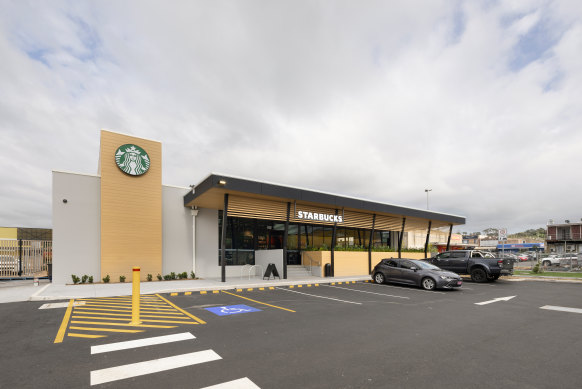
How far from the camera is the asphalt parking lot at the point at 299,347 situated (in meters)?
4.26

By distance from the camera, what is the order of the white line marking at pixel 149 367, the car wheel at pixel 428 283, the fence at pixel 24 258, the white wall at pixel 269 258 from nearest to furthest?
the white line marking at pixel 149 367, the car wheel at pixel 428 283, the fence at pixel 24 258, the white wall at pixel 269 258

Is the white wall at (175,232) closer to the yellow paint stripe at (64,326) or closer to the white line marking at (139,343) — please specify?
the yellow paint stripe at (64,326)

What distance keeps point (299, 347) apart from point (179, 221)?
14.0 metres

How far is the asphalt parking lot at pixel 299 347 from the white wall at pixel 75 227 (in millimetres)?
5230

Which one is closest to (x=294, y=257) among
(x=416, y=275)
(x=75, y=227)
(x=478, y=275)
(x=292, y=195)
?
(x=292, y=195)

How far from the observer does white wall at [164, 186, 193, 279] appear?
17.3 m

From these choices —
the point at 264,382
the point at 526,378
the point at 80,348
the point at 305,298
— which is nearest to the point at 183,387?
the point at 264,382

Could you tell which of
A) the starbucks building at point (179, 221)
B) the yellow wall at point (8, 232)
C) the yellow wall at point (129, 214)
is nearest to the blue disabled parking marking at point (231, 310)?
the starbucks building at point (179, 221)

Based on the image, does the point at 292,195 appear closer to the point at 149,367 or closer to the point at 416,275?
the point at 416,275

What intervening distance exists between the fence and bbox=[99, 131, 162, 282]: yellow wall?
4298 millimetres

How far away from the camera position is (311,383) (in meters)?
4.08

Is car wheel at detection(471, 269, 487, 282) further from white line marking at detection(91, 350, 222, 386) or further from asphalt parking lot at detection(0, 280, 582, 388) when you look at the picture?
white line marking at detection(91, 350, 222, 386)

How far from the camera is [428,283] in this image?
14203 mm

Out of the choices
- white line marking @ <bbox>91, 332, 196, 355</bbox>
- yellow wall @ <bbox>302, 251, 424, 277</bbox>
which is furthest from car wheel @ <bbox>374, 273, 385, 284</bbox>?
white line marking @ <bbox>91, 332, 196, 355</bbox>
